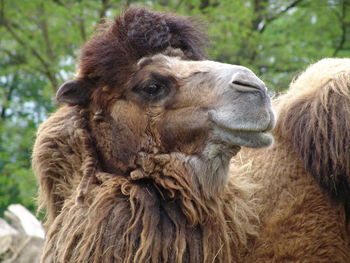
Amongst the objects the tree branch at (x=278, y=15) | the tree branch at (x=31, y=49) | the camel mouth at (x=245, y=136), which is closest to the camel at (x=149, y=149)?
the camel mouth at (x=245, y=136)

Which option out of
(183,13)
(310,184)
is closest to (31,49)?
(183,13)

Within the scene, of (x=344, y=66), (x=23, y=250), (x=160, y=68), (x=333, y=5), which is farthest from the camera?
(x=333, y=5)

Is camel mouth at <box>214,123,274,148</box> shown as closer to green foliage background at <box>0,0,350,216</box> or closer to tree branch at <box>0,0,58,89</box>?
green foliage background at <box>0,0,350,216</box>

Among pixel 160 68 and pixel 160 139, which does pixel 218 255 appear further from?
pixel 160 68

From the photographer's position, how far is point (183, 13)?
12734 mm

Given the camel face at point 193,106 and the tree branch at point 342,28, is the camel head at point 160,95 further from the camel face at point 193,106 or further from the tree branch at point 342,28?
the tree branch at point 342,28

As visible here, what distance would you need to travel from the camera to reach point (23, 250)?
26.1ft

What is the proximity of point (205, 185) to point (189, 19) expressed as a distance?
4.37 ft

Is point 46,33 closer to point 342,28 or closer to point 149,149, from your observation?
point 342,28

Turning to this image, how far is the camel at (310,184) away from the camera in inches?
152

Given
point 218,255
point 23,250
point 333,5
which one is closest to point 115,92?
point 218,255

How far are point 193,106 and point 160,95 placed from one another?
0.24 m

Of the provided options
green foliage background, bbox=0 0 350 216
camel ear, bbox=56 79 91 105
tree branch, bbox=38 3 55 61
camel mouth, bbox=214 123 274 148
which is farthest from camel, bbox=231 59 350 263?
tree branch, bbox=38 3 55 61

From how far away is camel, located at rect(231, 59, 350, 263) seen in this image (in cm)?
386
